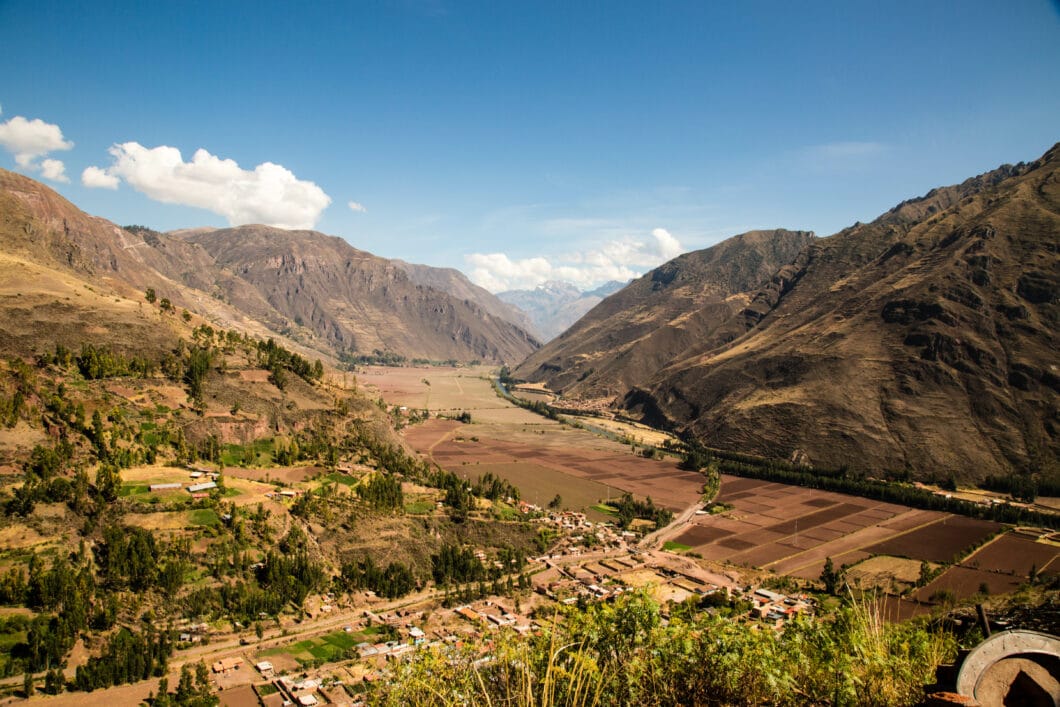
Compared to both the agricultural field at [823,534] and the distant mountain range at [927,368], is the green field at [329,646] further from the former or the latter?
the distant mountain range at [927,368]

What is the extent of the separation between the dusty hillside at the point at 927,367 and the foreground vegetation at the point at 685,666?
11839 centimetres

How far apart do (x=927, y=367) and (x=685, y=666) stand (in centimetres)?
14693

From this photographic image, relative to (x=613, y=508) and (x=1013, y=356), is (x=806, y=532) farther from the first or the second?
(x=1013, y=356)

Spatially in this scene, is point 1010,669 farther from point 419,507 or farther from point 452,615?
point 419,507

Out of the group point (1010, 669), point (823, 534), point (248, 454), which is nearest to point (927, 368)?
point (823, 534)

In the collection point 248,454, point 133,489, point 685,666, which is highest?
point 685,666

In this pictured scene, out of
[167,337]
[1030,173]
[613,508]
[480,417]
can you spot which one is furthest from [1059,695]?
[1030,173]

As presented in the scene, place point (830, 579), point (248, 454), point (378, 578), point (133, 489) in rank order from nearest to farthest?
point (133, 489)
point (378, 578)
point (830, 579)
point (248, 454)

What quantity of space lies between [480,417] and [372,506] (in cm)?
12050

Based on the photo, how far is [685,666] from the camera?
15.2m

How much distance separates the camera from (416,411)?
7441 inches

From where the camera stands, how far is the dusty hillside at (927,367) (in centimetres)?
11688

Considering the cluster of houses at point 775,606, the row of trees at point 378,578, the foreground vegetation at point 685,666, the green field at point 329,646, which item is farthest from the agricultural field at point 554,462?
the foreground vegetation at point 685,666

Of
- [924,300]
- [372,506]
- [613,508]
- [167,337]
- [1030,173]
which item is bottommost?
[613,508]
